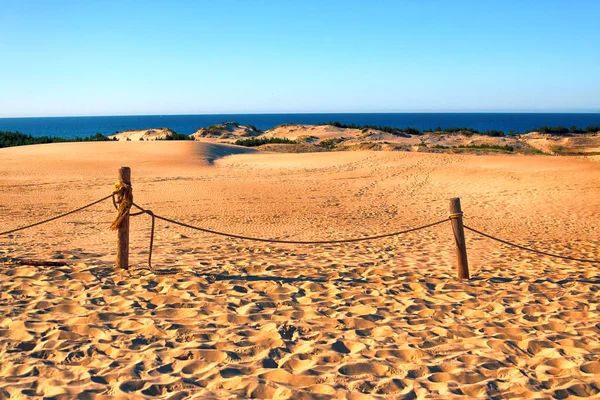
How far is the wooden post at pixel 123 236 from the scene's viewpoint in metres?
6.77

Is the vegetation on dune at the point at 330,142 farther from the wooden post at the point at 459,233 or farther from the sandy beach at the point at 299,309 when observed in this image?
the wooden post at the point at 459,233

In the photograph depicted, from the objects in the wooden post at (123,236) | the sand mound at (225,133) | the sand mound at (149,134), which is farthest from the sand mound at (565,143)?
the wooden post at (123,236)

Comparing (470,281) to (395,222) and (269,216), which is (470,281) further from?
(269,216)

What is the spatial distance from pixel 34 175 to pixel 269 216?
10.8m

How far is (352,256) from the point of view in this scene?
332 inches

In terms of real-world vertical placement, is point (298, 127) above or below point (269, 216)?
above

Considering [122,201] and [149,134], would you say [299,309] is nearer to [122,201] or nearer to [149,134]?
[122,201]

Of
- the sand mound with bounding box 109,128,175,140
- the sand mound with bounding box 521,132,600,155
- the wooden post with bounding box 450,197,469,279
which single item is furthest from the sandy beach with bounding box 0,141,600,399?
the sand mound with bounding box 109,128,175,140

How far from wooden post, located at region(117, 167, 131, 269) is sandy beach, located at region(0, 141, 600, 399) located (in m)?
0.18

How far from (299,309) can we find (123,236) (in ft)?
8.53

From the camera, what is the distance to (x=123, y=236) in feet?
22.4

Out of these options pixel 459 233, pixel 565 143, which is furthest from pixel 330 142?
pixel 459 233

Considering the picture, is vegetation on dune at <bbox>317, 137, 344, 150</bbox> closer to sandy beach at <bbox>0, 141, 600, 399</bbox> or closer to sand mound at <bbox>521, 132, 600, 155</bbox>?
sand mound at <bbox>521, 132, 600, 155</bbox>

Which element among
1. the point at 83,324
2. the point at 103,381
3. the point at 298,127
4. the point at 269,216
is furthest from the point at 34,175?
the point at 298,127
